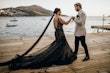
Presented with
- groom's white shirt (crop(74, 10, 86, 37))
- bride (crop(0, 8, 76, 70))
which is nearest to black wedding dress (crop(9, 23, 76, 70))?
bride (crop(0, 8, 76, 70))

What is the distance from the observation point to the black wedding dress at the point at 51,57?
4.66 m

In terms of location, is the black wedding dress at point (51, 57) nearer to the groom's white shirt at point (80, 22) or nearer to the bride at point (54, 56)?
the bride at point (54, 56)

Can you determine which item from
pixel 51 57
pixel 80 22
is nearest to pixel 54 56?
pixel 51 57

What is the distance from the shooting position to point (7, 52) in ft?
21.1

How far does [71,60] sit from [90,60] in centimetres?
68

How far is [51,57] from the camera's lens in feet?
15.9

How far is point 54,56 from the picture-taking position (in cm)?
485

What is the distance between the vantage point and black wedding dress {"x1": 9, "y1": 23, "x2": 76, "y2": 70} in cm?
466

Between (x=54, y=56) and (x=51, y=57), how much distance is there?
0.32ft

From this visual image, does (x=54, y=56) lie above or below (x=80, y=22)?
below

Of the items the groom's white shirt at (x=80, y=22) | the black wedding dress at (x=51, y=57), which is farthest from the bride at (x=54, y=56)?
the groom's white shirt at (x=80, y=22)

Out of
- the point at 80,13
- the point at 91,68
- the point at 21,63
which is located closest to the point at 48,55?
the point at 21,63

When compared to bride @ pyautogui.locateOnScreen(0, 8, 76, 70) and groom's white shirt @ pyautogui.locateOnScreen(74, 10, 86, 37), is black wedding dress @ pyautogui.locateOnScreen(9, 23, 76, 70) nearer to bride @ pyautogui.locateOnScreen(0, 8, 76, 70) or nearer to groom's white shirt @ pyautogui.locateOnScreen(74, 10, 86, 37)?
bride @ pyautogui.locateOnScreen(0, 8, 76, 70)

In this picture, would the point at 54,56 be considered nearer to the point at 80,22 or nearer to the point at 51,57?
the point at 51,57
